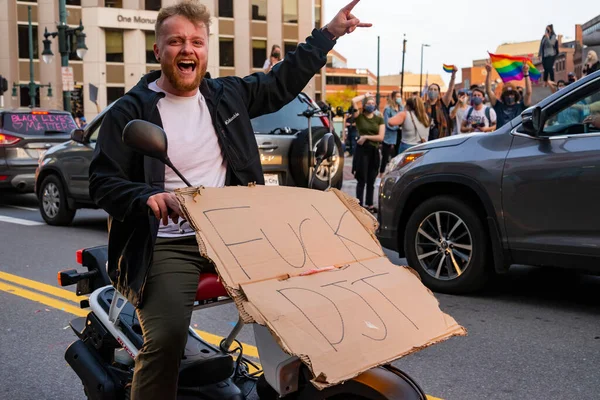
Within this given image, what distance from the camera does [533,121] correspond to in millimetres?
5660

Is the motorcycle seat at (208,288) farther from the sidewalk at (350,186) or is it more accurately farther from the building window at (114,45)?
the building window at (114,45)

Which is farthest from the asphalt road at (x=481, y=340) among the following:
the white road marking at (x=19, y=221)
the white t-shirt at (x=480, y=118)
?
the white t-shirt at (x=480, y=118)

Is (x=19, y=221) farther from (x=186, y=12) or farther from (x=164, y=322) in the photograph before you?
(x=164, y=322)

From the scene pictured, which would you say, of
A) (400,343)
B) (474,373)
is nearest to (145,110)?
(400,343)

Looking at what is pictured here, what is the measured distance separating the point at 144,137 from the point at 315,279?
70cm

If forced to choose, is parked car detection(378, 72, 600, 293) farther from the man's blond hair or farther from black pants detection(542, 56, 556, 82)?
black pants detection(542, 56, 556, 82)

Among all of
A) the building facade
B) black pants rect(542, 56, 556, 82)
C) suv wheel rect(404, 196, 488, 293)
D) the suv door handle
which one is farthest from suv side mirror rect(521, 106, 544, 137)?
the building facade

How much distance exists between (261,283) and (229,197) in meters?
0.37

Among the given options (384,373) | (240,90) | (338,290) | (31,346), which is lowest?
(31,346)

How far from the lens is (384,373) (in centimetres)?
237

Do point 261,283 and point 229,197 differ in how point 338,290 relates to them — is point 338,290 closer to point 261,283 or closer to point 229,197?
point 261,283

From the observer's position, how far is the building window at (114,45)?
48594 millimetres

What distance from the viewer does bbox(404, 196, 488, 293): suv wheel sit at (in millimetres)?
6078

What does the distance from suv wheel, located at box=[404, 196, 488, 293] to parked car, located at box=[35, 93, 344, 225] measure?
2.12m
